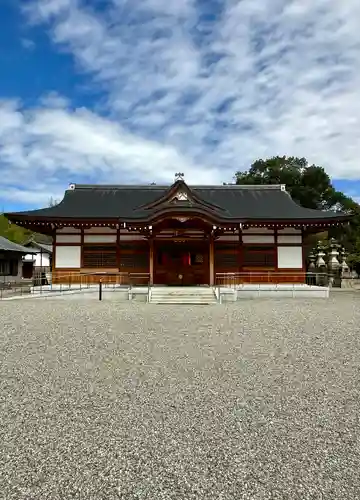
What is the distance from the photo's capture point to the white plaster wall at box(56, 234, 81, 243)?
19531 millimetres

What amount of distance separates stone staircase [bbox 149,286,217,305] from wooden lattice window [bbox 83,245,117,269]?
3579mm

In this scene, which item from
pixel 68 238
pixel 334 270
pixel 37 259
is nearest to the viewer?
pixel 68 238

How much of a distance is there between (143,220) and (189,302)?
4562 millimetres

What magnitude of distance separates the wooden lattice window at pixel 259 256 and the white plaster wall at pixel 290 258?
35 centimetres

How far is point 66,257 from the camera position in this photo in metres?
19.5

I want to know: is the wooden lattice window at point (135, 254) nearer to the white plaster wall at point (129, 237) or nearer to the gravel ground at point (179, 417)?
the white plaster wall at point (129, 237)

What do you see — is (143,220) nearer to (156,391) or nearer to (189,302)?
(189,302)

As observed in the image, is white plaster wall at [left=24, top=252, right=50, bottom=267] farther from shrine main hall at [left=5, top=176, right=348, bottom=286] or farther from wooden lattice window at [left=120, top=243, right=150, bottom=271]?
wooden lattice window at [left=120, top=243, right=150, bottom=271]

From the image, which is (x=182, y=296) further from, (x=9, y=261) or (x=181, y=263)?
(x=9, y=261)

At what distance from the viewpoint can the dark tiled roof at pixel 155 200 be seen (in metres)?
19.2

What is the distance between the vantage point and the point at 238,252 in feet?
64.5

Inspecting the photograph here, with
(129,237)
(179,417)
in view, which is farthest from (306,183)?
(179,417)

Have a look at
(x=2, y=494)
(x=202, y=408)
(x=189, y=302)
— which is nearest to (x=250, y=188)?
(x=189, y=302)

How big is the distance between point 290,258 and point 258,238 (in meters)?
1.85
